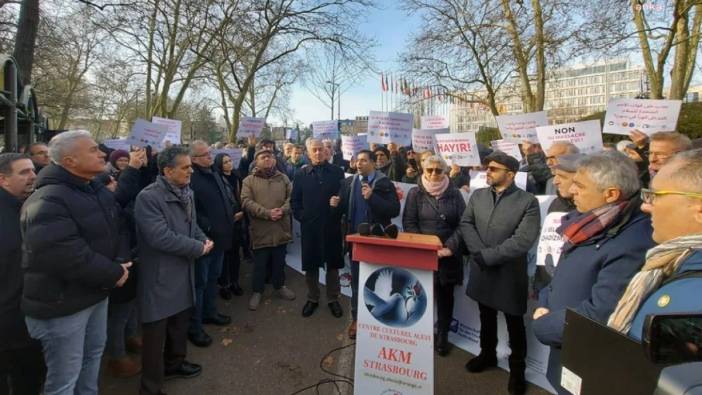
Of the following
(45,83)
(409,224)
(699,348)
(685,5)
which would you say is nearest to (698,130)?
(685,5)

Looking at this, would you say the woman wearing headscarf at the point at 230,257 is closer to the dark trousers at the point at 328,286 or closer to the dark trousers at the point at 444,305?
the dark trousers at the point at 328,286

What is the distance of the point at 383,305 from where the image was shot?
274 cm

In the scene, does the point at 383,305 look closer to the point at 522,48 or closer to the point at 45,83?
the point at 522,48

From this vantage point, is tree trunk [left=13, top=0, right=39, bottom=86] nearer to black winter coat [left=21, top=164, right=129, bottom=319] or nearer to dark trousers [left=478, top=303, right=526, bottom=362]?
black winter coat [left=21, top=164, right=129, bottom=319]

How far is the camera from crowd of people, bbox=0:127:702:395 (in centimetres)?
183

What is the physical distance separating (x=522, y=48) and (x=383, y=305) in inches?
511

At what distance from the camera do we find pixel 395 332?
271cm

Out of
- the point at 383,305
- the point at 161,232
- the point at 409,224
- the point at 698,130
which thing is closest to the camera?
the point at 383,305

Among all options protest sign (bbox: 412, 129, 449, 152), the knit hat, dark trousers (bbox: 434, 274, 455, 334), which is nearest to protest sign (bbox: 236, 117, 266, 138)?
the knit hat

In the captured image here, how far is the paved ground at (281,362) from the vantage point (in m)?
3.27

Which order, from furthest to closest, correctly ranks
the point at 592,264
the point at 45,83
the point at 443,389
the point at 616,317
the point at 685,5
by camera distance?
the point at 45,83, the point at 685,5, the point at 443,389, the point at 592,264, the point at 616,317

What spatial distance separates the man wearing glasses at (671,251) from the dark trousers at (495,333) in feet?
6.52

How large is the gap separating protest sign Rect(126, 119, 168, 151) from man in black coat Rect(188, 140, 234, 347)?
1.92m

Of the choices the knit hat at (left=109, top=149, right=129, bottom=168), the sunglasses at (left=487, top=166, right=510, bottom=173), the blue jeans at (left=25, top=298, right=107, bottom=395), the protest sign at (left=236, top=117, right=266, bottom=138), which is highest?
the protest sign at (left=236, top=117, right=266, bottom=138)
